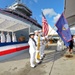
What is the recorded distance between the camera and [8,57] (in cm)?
875

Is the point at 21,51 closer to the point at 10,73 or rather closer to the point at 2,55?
the point at 2,55

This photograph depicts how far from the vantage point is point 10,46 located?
29.6 ft

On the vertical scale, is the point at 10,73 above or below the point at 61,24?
below

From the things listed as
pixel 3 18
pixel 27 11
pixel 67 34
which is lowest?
pixel 67 34

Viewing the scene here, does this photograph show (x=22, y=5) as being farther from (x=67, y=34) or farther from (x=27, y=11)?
(x=67, y=34)

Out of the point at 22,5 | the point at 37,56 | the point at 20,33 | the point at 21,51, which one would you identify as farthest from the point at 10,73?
the point at 22,5

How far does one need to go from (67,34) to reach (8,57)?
392 cm

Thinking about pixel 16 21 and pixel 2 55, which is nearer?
pixel 2 55

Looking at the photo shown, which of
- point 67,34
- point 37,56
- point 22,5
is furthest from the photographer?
point 22,5

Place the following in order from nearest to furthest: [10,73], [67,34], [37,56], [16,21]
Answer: [10,73], [37,56], [67,34], [16,21]

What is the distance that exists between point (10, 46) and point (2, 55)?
1027 mm

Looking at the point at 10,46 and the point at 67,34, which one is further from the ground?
the point at 67,34

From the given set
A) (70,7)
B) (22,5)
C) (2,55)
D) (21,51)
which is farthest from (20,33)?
(22,5)

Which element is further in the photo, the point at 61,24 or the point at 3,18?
the point at 3,18
